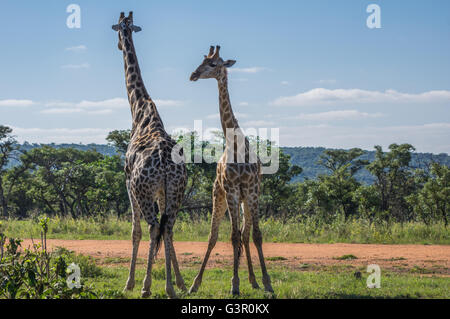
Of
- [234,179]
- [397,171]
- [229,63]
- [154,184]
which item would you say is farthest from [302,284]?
[397,171]

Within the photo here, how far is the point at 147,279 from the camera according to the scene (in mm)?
Answer: 7199

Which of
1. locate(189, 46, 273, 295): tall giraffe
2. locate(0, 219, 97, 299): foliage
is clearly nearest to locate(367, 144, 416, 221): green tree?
locate(189, 46, 273, 295): tall giraffe

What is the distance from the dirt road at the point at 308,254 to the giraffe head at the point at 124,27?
4.73m

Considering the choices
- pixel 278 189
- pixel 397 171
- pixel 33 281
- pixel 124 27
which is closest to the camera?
pixel 33 281

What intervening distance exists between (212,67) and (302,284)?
3.75 meters

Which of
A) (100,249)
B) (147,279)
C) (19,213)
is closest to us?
(147,279)

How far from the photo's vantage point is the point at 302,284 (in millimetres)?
8305

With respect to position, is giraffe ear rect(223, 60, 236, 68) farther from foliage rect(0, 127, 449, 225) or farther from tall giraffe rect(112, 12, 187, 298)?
foliage rect(0, 127, 449, 225)

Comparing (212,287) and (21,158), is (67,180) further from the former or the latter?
(212,287)

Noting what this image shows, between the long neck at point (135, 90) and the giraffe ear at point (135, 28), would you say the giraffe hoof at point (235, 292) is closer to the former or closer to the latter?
the long neck at point (135, 90)

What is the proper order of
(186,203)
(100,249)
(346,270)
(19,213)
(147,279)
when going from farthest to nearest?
(19,213) < (186,203) < (100,249) < (346,270) < (147,279)

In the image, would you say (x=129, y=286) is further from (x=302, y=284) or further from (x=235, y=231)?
(x=302, y=284)

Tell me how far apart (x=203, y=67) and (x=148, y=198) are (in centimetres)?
228
